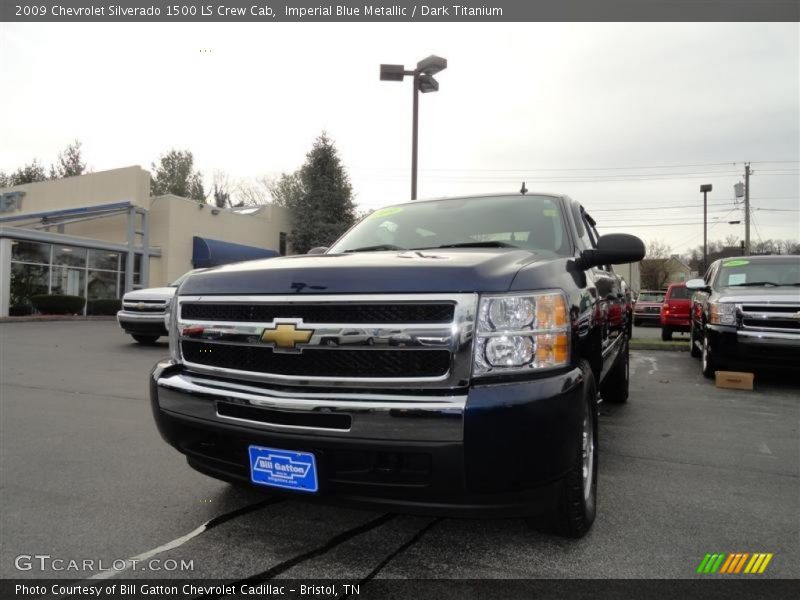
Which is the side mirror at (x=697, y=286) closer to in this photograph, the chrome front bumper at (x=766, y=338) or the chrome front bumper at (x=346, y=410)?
the chrome front bumper at (x=766, y=338)

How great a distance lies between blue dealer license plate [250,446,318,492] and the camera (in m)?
2.12

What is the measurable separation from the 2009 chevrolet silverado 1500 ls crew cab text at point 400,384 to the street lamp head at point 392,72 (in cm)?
1004

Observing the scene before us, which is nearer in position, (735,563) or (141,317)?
(735,563)

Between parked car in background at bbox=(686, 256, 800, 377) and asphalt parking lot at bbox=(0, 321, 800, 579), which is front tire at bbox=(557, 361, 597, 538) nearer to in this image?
asphalt parking lot at bbox=(0, 321, 800, 579)

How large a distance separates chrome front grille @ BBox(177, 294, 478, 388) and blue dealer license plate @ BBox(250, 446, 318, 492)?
0.28 metres

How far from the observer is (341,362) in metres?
2.16

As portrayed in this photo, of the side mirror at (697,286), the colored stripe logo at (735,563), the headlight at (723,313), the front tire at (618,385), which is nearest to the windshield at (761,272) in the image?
the side mirror at (697,286)

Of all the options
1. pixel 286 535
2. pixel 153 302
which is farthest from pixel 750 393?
pixel 153 302

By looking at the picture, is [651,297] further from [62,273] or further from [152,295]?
[62,273]

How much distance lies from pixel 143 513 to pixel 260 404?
121 centimetres

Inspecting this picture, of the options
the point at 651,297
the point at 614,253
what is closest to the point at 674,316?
the point at 651,297

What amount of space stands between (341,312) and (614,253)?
1.63 meters

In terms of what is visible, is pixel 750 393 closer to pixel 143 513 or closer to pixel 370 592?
pixel 370 592

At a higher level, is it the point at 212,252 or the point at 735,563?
the point at 212,252
